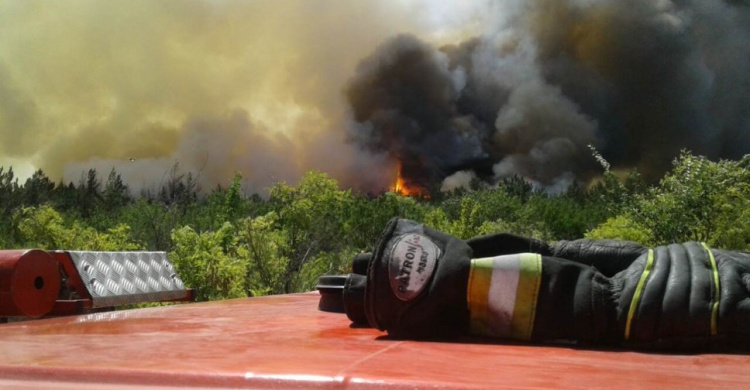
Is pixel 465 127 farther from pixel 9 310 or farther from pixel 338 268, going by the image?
pixel 9 310

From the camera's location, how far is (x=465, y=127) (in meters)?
33.2

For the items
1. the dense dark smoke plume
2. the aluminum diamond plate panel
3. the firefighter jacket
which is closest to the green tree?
the aluminum diamond plate panel

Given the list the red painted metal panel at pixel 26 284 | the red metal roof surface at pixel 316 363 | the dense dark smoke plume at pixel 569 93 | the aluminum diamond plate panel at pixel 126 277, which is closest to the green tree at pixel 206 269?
the aluminum diamond plate panel at pixel 126 277

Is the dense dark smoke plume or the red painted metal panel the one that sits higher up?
the dense dark smoke plume

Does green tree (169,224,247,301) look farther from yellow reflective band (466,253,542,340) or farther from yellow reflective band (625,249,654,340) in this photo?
yellow reflective band (625,249,654,340)

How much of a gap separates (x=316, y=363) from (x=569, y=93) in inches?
1204

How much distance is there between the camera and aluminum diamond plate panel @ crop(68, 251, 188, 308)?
2.51 m

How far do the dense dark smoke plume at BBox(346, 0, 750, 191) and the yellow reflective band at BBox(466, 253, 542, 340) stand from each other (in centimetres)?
2721

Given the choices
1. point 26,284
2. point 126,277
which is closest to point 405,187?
point 126,277

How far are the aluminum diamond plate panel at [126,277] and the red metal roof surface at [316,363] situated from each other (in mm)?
1183

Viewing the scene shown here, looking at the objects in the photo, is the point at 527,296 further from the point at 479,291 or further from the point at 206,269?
the point at 206,269

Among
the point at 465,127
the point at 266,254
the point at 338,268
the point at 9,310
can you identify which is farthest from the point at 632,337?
the point at 465,127

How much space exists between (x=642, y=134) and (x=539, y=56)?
5476mm

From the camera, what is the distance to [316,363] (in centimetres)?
84
